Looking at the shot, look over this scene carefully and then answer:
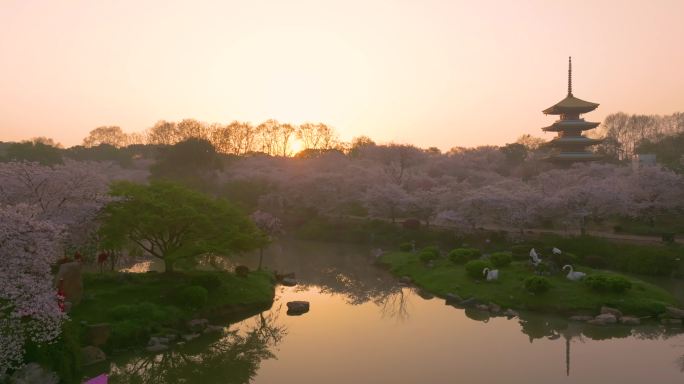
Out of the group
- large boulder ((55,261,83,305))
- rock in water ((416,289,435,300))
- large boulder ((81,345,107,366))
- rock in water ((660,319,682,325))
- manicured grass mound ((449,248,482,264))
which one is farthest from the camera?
manicured grass mound ((449,248,482,264))

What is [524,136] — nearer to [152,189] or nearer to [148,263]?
[148,263]

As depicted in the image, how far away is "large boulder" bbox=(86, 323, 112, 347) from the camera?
64.6ft

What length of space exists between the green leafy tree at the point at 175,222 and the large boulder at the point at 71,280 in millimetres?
3356

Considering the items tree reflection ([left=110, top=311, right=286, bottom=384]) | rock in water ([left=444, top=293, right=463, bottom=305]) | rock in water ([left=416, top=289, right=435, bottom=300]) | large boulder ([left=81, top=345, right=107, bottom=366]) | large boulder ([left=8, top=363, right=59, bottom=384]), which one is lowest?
tree reflection ([left=110, top=311, right=286, bottom=384])

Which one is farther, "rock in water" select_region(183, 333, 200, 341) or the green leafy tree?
the green leafy tree

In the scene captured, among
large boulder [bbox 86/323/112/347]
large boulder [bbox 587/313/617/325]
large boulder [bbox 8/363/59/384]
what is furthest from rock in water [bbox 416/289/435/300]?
large boulder [bbox 8/363/59/384]

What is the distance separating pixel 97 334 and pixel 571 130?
6171 cm

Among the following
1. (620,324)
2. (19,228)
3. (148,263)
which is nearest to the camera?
(19,228)

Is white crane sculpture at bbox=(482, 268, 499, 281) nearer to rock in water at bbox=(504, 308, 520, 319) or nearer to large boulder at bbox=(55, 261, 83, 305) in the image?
rock in water at bbox=(504, 308, 520, 319)

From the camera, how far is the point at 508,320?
25.6 m

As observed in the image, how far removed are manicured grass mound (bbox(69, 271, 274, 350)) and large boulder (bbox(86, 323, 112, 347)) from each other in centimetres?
31

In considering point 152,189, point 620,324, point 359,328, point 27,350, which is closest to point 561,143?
point 620,324

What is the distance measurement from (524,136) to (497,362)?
93328mm

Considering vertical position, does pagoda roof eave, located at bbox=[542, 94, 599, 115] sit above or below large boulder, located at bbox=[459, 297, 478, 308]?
above
